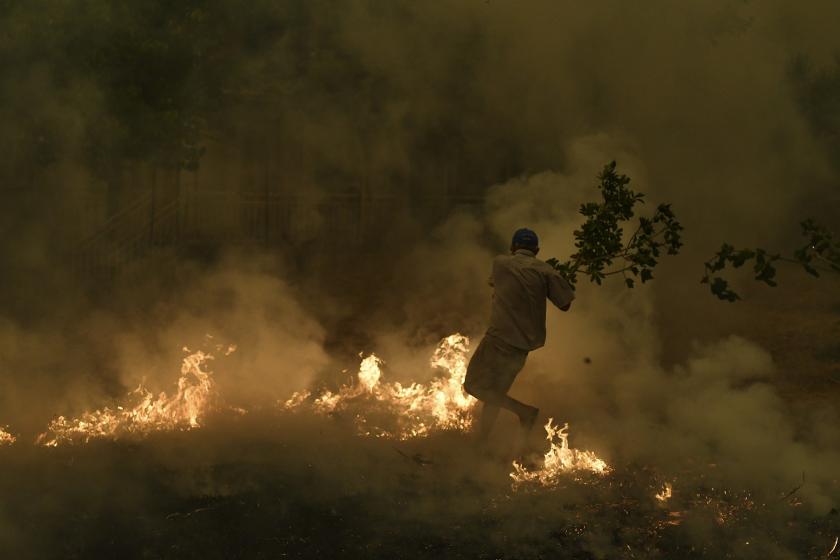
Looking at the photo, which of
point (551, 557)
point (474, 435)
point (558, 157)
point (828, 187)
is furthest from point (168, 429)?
point (828, 187)

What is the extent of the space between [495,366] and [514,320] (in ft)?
1.10

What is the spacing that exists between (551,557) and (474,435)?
1883 mm

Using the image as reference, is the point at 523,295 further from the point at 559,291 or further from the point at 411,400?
the point at 411,400

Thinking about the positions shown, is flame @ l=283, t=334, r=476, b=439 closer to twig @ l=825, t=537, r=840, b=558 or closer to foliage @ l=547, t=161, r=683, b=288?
foliage @ l=547, t=161, r=683, b=288

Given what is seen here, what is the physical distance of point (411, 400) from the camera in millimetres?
6875

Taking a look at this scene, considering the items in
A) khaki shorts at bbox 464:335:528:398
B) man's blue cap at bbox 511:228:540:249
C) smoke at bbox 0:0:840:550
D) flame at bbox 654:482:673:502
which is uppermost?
smoke at bbox 0:0:840:550

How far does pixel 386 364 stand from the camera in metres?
8.02

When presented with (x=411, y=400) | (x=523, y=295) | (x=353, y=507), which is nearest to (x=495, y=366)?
(x=523, y=295)

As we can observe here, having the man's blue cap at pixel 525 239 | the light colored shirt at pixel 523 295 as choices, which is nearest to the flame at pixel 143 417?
the light colored shirt at pixel 523 295

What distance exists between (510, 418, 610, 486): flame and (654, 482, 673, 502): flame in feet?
1.27

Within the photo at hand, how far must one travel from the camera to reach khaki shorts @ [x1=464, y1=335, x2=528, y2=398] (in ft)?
18.8

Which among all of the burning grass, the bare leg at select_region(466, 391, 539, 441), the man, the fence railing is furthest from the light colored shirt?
the fence railing

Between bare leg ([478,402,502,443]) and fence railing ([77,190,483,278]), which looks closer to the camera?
bare leg ([478,402,502,443])

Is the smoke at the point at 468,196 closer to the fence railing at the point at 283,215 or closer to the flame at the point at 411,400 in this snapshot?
the flame at the point at 411,400
